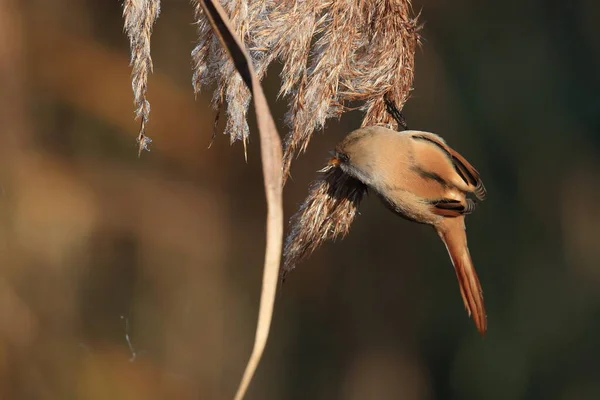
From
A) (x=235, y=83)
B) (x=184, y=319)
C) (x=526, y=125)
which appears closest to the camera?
(x=235, y=83)

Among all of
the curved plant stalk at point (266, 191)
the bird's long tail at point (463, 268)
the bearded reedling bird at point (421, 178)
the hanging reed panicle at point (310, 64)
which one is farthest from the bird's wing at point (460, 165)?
the curved plant stalk at point (266, 191)

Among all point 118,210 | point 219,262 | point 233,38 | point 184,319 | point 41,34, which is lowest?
point 184,319

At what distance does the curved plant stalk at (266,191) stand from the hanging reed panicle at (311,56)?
0.96 feet

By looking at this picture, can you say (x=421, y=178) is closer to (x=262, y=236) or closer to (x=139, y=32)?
(x=139, y=32)

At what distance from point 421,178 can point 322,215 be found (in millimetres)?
387

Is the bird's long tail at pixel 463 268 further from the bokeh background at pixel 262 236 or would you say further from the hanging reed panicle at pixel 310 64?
the bokeh background at pixel 262 236

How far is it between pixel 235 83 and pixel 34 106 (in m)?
Answer: 1.34

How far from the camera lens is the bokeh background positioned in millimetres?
2613

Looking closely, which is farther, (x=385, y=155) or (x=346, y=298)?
(x=346, y=298)

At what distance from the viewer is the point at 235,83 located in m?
1.52

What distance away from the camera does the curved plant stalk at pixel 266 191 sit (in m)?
1.11

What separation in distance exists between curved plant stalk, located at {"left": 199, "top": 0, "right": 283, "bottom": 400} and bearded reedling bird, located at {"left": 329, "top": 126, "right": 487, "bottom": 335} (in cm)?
54

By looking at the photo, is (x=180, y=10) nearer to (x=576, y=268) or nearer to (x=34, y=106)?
(x=34, y=106)

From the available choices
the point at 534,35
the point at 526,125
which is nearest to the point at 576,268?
the point at 526,125
